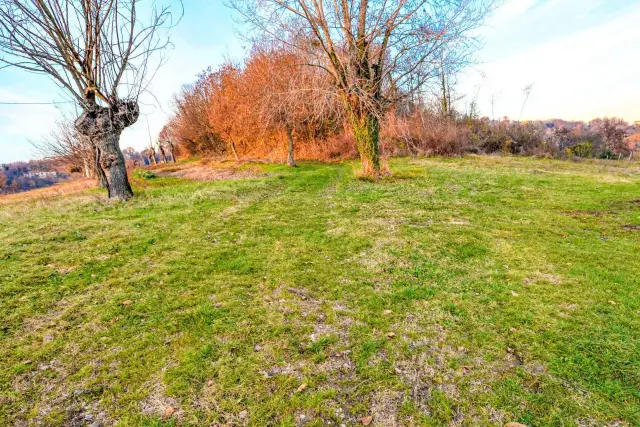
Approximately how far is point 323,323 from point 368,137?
11.0 m

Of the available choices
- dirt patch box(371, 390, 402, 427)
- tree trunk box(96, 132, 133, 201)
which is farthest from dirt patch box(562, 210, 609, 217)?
tree trunk box(96, 132, 133, 201)

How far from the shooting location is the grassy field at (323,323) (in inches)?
103

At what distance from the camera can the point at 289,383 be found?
2863 mm

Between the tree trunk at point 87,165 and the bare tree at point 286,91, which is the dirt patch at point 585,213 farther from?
the tree trunk at point 87,165

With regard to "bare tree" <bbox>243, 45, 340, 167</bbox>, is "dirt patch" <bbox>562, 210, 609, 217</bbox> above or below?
below

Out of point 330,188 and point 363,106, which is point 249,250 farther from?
point 363,106

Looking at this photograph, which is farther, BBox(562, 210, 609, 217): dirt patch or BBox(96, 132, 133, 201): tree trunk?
BBox(96, 132, 133, 201): tree trunk

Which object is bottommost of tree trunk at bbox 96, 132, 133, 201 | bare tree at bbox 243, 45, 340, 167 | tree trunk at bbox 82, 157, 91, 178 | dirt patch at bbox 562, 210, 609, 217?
dirt patch at bbox 562, 210, 609, 217

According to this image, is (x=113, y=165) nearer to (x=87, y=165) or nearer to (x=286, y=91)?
(x=286, y=91)

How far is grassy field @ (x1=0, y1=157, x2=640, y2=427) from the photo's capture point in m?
2.63

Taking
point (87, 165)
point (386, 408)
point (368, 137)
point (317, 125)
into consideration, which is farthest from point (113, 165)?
point (87, 165)

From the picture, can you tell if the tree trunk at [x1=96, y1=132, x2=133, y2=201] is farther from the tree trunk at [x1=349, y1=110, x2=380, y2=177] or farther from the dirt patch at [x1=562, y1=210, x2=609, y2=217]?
the dirt patch at [x1=562, y1=210, x2=609, y2=217]

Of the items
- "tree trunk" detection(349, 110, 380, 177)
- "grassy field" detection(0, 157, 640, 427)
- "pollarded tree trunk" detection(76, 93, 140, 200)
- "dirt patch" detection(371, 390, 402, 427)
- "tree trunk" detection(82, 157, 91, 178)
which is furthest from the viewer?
"tree trunk" detection(82, 157, 91, 178)

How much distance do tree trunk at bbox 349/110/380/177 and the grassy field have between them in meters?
6.79
